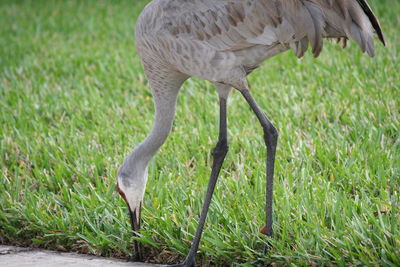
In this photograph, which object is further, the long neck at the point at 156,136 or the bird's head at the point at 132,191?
the long neck at the point at 156,136

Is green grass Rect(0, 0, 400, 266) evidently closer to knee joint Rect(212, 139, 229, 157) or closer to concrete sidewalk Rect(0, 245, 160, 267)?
concrete sidewalk Rect(0, 245, 160, 267)

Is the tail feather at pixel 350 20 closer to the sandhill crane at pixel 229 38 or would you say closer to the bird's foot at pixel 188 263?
the sandhill crane at pixel 229 38

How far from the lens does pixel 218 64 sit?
3682 mm

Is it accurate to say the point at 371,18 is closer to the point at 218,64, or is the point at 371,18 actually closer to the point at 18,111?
the point at 218,64

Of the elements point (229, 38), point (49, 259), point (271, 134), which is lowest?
point (49, 259)

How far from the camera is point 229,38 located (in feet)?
12.3

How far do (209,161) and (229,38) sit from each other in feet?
4.36

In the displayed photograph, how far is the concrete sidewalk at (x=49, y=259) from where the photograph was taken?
11.8 feet

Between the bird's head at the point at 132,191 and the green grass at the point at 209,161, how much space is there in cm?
10

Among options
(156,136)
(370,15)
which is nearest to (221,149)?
(156,136)

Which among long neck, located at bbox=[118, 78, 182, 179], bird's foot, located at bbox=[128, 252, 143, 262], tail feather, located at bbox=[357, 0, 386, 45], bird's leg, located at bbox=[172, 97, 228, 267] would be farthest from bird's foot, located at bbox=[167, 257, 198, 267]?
tail feather, located at bbox=[357, 0, 386, 45]

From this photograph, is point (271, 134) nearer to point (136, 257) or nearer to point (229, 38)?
point (229, 38)

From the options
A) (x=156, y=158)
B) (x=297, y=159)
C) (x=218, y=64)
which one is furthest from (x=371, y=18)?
(x=156, y=158)

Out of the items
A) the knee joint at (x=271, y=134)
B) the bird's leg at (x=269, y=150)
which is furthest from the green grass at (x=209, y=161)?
the knee joint at (x=271, y=134)
